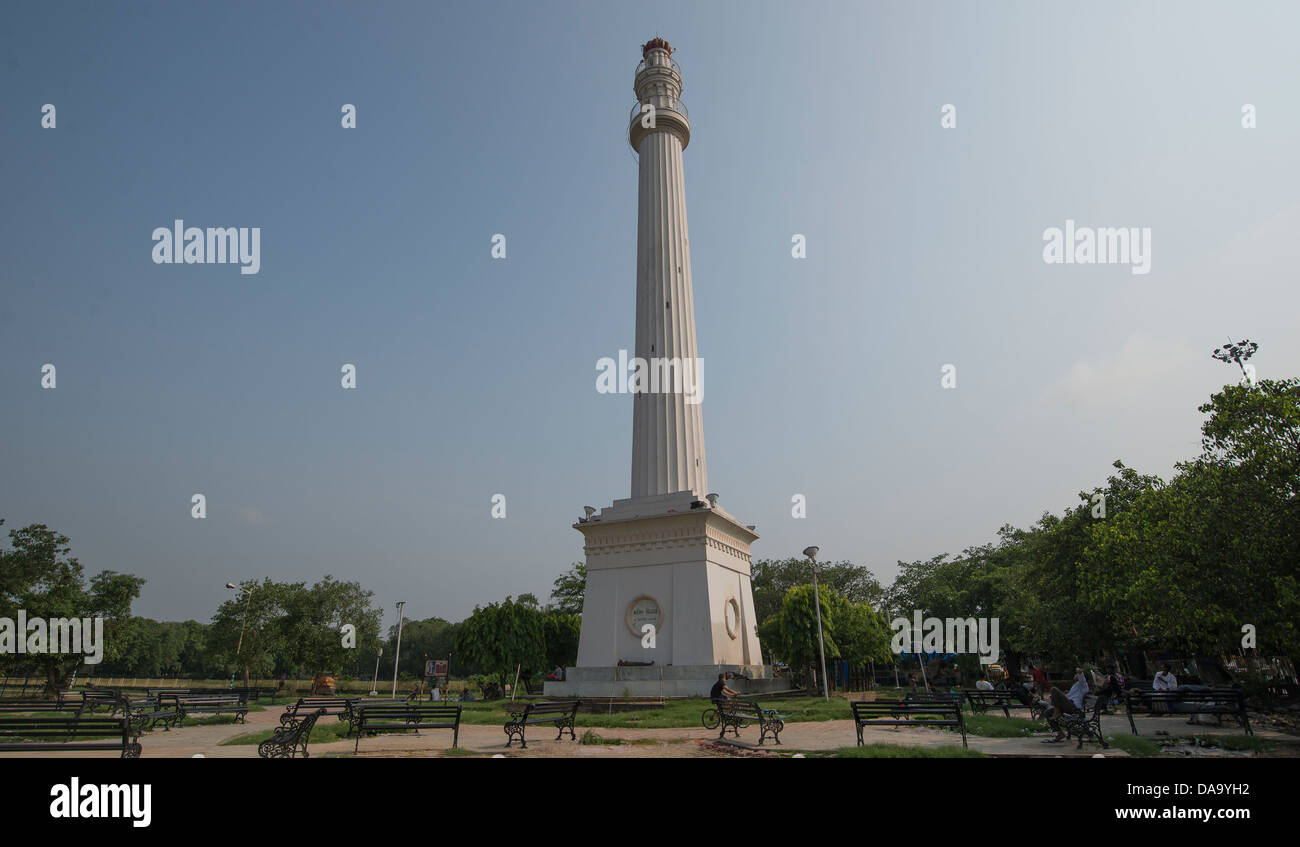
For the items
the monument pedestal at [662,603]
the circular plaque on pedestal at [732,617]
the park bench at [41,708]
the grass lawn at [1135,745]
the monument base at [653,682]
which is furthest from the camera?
the circular plaque on pedestal at [732,617]

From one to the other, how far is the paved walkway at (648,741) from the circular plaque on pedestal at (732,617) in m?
8.54

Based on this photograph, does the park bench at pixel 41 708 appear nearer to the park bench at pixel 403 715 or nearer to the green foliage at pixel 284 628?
the park bench at pixel 403 715

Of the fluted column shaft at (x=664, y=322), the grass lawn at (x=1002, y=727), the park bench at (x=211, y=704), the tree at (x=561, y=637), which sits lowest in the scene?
the tree at (x=561, y=637)

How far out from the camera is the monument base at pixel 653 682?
22.3m

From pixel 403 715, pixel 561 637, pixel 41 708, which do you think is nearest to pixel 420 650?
pixel 561 637

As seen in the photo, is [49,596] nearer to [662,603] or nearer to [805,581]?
[662,603]

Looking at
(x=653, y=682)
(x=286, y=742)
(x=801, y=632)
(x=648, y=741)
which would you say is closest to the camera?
(x=286, y=742)

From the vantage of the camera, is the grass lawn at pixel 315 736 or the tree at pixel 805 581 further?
the tree at pixel 805 581

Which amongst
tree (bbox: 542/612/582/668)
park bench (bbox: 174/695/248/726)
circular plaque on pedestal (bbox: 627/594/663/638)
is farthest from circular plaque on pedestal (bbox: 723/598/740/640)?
park bench (bbox: 174/695/248/726)

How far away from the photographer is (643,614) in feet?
82.2

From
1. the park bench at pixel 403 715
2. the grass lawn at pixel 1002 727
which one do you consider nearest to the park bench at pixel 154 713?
the park bench at pixel 403 715

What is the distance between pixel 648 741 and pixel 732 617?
545 inches

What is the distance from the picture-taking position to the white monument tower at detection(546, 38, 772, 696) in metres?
23.7
